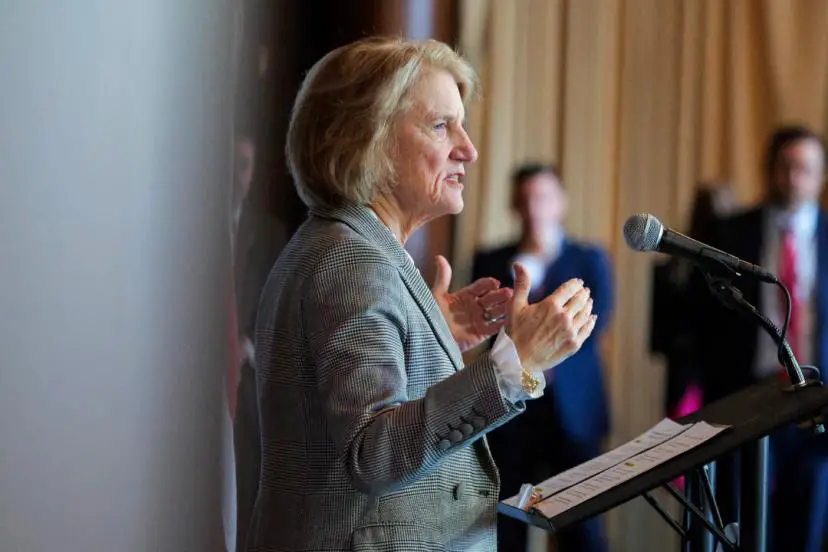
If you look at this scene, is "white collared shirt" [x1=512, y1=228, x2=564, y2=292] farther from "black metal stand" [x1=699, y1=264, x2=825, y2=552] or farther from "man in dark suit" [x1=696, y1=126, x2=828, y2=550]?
"black metal stand" [x1=699, y1=264, x2=825, y2=552]

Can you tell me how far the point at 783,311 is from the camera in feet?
9.67

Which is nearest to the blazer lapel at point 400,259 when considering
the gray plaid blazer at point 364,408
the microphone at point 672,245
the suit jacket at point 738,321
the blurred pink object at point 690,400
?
the gray plaid blazer at point 364,408

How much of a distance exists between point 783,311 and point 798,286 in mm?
92

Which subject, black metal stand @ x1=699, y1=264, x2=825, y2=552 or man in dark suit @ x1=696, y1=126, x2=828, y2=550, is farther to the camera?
man in dark suit @ x1=696, y1=126, x2=828, y2=550

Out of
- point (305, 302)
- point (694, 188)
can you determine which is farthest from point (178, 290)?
point (694, 188)

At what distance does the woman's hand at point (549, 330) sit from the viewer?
1.13 metres

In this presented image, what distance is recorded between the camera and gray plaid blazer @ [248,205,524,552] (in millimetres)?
1105

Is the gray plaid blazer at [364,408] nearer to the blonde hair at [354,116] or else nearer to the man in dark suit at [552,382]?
the blonde hair at [354,116]

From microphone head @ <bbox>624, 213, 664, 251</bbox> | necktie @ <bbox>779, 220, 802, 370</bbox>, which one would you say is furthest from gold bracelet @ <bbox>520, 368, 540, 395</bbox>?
necktie @ <bbox>779, 220, 802, 370</bbox>

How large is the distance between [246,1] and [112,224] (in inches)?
33.2

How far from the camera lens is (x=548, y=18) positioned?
331cm

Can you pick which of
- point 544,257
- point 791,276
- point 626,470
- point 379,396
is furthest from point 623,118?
point 379,396

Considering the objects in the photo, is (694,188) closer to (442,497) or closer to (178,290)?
(178,290)

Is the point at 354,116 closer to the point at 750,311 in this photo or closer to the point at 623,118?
the point at 750,311
